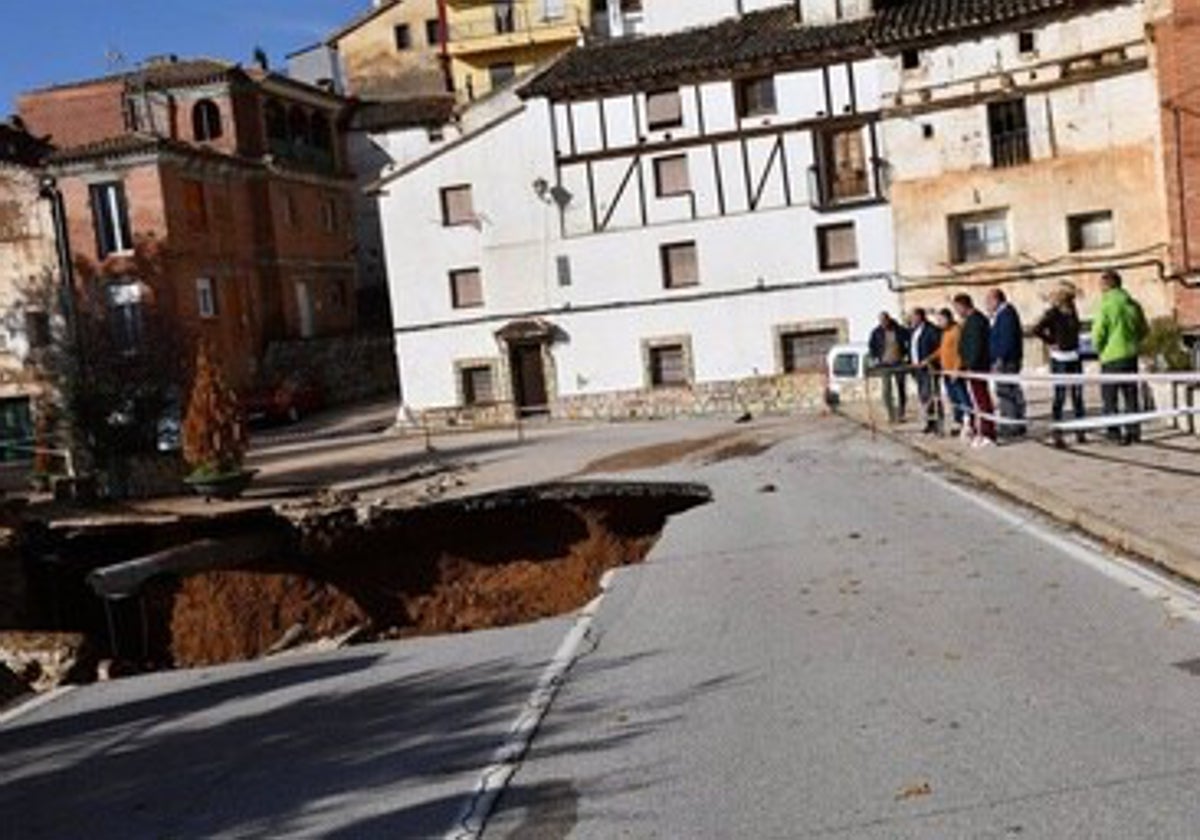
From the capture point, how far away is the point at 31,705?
967 cm

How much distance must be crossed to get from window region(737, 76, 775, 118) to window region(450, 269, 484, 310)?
8.70m

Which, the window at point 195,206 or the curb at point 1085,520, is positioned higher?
the window at point 195,206

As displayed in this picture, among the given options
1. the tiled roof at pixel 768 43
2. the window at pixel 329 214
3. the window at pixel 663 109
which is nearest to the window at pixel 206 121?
the window at pixel 329 214

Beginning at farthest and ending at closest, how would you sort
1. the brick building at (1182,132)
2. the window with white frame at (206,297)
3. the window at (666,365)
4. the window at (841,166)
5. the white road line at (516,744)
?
the window with white frame at (206,297), the window at (666,365), the window at (841,166), the brick building at (1182,132), the white road line at (516,744)

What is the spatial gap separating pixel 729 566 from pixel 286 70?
63.4 metres

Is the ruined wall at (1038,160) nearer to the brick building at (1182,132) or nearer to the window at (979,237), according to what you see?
the window at (979,237)

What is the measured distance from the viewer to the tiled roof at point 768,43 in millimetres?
34625

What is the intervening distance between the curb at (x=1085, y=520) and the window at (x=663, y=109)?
22423 mm

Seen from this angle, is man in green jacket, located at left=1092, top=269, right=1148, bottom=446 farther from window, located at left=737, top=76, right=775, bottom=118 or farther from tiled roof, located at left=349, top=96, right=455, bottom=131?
tiled roof, located at left=349, top=96, right=455, bottom=131

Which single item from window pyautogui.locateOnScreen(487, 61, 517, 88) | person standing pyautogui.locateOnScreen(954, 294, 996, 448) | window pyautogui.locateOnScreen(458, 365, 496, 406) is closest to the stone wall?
window pyautogui.locateOnScreen(458, 365, 496, 406)

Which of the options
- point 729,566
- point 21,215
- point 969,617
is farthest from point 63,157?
point 969,617

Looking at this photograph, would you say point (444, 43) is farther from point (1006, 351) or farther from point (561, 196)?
point (1006, 351)

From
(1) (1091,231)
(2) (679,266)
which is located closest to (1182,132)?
(1) (1091,231)

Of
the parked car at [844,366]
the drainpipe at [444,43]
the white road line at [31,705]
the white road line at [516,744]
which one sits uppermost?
the drainpipe at [444,43]
